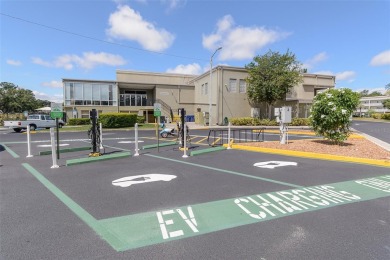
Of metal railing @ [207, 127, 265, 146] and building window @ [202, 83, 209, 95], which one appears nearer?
metal railing @ [207, 127, 265, 146]

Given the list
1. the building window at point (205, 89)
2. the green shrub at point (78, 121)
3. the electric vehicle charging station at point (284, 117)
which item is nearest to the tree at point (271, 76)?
the building window at point (205, 89)

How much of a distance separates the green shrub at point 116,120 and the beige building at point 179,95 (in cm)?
879

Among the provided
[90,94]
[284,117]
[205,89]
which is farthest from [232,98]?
[90,94]

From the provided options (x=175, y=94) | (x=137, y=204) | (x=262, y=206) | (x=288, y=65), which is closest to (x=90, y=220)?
(x=137, y=204)

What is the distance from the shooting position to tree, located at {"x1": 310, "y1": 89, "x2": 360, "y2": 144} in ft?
32.8

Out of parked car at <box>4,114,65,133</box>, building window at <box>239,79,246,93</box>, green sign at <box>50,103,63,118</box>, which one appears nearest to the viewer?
green sign at <box>50,103,63,118</box>

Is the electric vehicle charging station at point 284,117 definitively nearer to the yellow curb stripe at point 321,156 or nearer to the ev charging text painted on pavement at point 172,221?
the yellow curb stripe at point 321,156

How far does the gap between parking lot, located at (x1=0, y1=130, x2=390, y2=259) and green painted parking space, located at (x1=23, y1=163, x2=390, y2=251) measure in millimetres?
16

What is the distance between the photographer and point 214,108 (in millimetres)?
31031

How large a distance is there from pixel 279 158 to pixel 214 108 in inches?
881

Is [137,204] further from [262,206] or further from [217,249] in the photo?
[262,206]

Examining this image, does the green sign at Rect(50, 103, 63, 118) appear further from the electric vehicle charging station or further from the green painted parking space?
the electric vehicle charging station

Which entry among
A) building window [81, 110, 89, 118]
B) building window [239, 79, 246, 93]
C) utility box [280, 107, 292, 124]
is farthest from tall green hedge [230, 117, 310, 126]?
building window [81, 110, 89, 118]

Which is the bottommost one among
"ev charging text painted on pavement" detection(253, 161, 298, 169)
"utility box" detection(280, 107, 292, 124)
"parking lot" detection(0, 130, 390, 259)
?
"parking lot" detection(0, 130, 390, 259)
